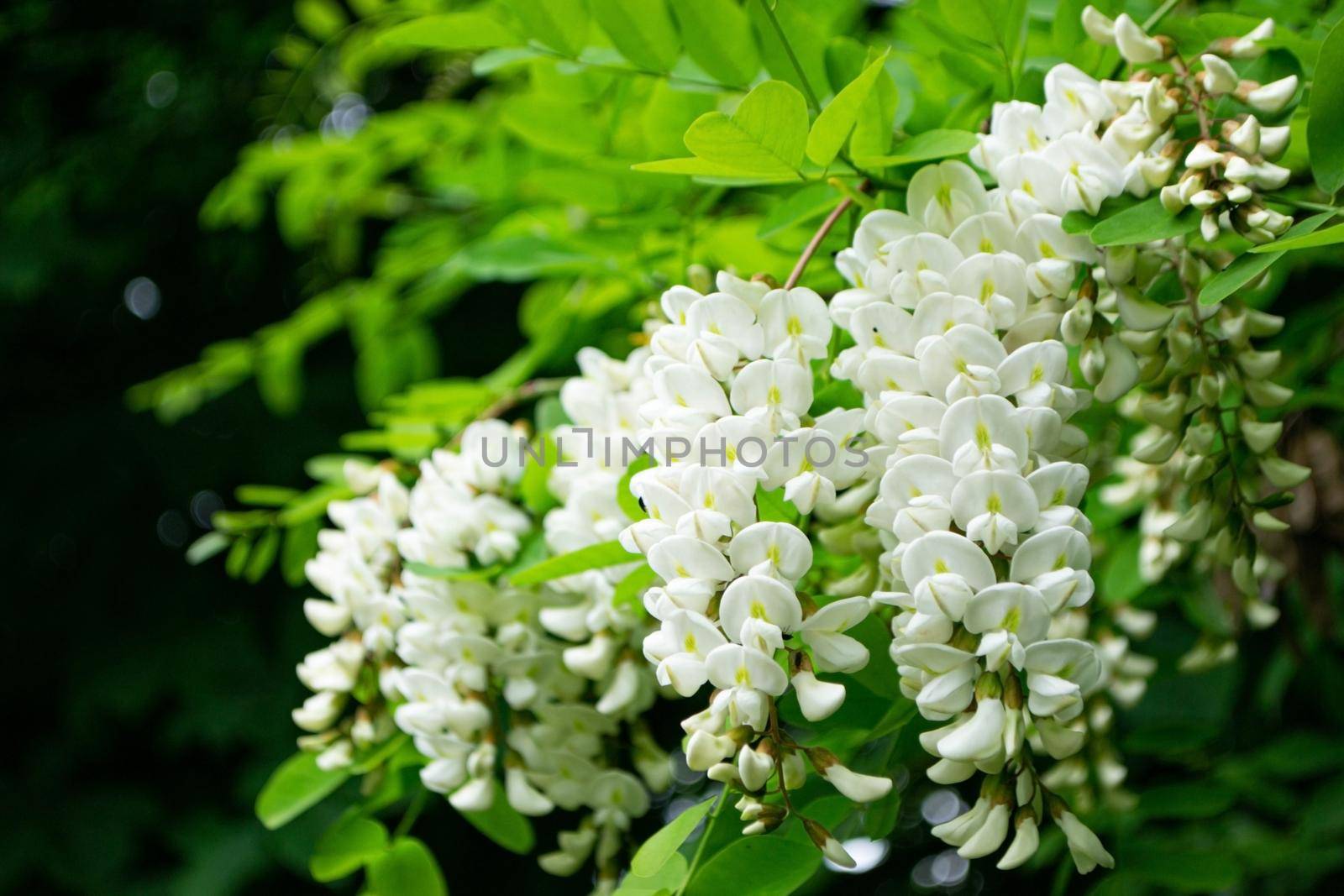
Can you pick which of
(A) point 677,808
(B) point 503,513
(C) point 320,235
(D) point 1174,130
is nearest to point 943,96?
(D) point 1174,130

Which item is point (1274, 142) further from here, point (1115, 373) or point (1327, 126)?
point (1115, 373)

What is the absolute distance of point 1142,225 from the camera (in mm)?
527

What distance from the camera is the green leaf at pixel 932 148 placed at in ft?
1.85

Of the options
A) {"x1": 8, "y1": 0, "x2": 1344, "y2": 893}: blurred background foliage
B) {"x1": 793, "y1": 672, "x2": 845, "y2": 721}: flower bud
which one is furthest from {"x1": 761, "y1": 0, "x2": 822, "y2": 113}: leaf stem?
{"x1": 793, "y1": 672, "x2": 845, "y2": 721}: flower bud

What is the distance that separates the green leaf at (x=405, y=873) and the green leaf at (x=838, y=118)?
52cm

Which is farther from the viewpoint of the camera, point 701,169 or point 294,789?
point 294,789

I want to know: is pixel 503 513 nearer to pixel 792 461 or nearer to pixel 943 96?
pixel 792 461

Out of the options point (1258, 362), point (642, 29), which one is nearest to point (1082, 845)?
point (1258, 362)

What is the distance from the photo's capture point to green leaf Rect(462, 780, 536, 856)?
2.43ft

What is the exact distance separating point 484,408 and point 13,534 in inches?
61.9

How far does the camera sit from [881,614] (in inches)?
24.1

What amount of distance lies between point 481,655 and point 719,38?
417 mm

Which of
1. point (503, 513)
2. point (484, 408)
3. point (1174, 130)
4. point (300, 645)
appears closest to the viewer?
point (1174, 130)

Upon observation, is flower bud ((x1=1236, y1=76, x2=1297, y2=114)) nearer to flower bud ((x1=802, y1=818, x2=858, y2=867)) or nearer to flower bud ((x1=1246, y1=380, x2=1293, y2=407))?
flower bud ((x1=1246, y1=380, x2=1293, y2=407))
